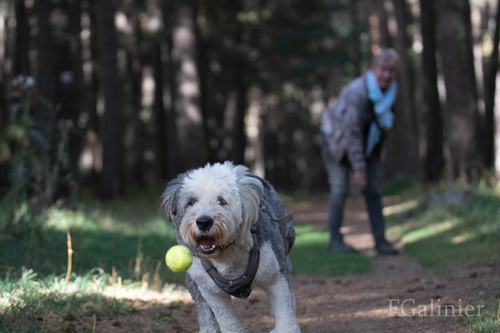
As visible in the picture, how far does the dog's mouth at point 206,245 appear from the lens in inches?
159

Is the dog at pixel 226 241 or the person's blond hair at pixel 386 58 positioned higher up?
the person's blond hair at pixel 386 58

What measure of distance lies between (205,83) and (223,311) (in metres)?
22.4

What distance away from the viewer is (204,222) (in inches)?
156

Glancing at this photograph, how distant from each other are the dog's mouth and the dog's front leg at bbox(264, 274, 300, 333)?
1.72ft

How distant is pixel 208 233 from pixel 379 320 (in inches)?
75.1

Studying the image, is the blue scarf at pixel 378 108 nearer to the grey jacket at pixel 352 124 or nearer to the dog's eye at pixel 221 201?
the grey jacket at pixel 352 124

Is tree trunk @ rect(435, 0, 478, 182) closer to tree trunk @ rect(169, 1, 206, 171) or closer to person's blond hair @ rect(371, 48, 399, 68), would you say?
person's blond hair @ rect(371, 48, 399, 68)

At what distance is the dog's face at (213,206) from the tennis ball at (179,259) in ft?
0.24

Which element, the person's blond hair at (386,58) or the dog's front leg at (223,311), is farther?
the person's blond hair at (386,58)

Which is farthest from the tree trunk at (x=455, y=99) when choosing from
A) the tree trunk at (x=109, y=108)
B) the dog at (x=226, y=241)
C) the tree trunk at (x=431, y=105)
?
the dog at (x=226, y=241)

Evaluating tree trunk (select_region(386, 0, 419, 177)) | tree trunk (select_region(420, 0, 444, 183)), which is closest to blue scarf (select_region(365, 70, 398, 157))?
tree trunk (select_region(420, 0, 444, 183))

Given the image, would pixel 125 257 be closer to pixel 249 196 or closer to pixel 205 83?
pixel 249 196

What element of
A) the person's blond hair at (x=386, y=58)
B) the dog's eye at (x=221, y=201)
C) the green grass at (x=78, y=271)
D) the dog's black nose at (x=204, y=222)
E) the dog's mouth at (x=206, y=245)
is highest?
the person's blond hair at (x=386, y=58)

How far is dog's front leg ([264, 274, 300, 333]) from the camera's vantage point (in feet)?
13.6
